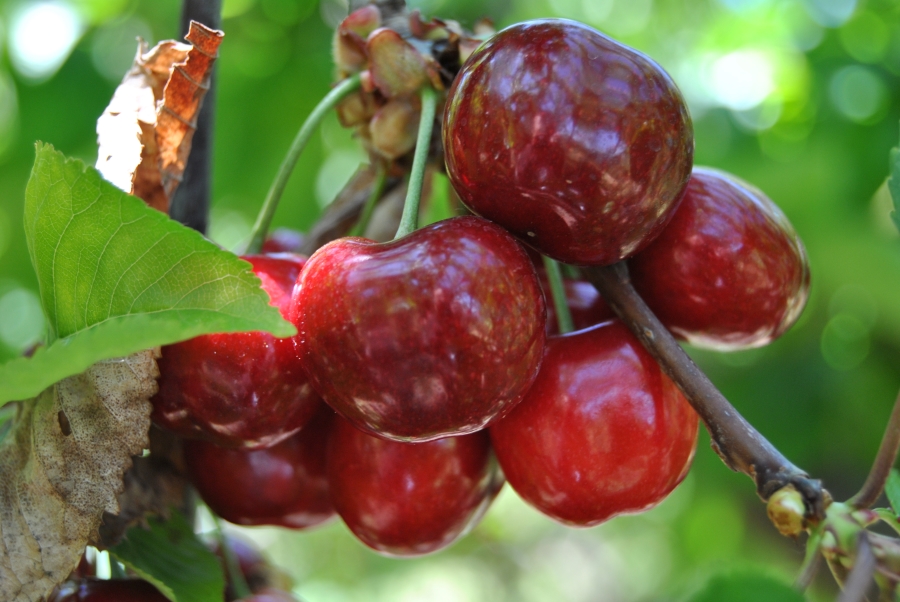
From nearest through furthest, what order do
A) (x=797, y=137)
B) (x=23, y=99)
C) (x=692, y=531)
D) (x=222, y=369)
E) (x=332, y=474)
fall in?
(x=222, y=369), (x=332, y=474), (x=23, y=99), (x=797, y=137), (x=692, y=531)

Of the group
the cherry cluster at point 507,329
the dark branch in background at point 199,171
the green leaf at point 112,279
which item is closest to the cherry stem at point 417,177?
the cherry cluster at point 507,329

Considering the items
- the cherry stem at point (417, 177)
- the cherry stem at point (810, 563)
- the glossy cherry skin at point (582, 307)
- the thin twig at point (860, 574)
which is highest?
the cherry stem at point (417, 177)

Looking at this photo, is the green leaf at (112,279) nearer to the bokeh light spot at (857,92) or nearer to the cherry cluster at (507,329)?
the cherry cluster at (507,329)

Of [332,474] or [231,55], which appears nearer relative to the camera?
[332,474]

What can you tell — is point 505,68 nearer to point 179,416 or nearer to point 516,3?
point 179,416

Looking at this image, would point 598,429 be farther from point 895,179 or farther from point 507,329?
point 895,179

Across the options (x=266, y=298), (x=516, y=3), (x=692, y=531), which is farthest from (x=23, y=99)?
(x=692, y=531)

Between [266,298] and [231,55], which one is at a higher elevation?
[266,298]

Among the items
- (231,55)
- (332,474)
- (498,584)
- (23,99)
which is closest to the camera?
(332,474)
